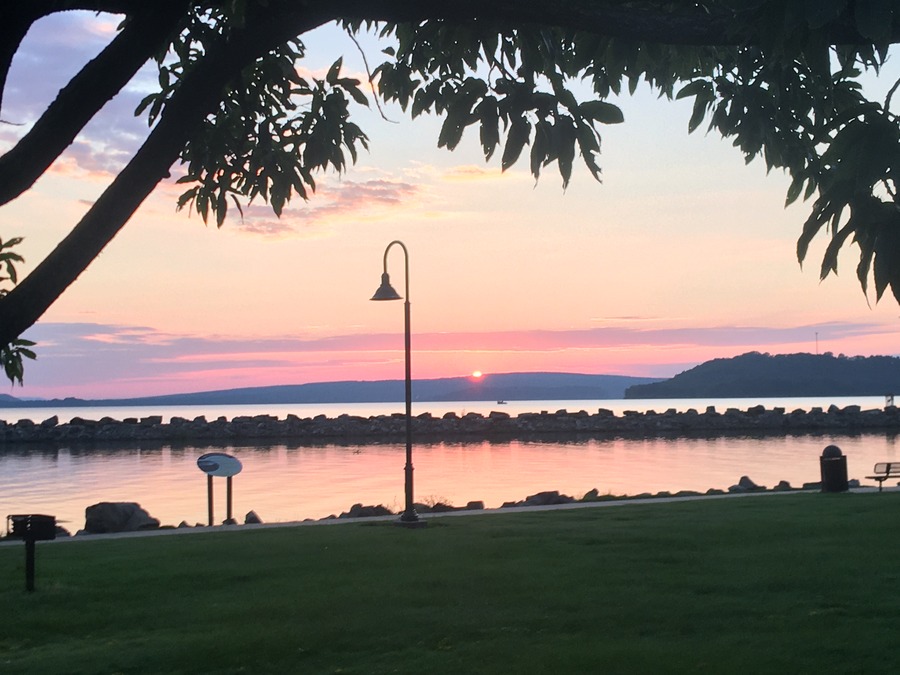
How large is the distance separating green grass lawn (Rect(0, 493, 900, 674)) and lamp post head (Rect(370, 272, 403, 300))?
17.1 feet

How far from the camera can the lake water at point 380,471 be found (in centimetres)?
3412

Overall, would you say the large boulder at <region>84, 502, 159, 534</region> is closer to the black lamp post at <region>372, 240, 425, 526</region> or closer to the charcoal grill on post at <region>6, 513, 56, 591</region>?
the black lamp post at <region>372, 240, 425, 526</region>

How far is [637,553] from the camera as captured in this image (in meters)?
14.4

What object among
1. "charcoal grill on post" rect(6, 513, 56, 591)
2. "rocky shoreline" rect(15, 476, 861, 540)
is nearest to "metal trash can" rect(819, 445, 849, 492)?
"rocky shoreline" rect(15, 476, 861, 540)

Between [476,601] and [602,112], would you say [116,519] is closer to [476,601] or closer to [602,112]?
[476,601]

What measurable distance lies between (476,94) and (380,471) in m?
42.2

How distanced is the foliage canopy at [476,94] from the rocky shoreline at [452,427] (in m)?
72.7

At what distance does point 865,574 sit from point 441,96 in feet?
28.6

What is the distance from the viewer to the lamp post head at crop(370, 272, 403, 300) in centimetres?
2048

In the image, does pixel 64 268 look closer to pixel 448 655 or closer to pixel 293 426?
pixel 448 655

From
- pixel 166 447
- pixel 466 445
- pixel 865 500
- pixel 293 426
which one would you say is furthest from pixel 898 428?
pixel 865 500

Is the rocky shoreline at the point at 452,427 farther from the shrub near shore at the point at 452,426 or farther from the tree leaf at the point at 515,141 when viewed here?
the tree leaf at the point at 515,141

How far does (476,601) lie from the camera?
11.1m

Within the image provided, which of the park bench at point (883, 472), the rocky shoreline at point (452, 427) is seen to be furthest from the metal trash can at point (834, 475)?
the rocky shoreline at point (452, 427)
